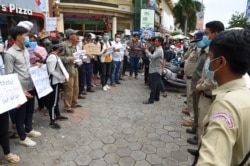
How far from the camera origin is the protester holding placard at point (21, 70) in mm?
3357

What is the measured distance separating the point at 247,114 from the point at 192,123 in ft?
12.9

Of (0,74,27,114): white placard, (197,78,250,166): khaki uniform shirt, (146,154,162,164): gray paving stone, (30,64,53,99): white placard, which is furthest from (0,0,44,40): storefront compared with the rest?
(197,78,250,166): khaki uniform shirt

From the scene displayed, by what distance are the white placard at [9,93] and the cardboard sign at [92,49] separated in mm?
3564

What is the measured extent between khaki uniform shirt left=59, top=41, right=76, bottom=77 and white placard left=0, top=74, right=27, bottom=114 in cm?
178

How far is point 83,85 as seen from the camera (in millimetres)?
6672

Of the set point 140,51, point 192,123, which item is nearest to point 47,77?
point 192,123

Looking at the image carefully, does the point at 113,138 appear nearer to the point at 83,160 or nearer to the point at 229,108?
the point at 83,160

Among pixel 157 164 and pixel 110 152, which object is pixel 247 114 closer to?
pixel 157 164

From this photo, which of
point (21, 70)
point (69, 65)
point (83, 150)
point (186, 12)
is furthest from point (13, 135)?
point (186, 12)

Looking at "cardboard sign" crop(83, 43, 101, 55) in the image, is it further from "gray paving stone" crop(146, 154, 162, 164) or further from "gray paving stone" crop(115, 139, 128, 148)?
"gray paving stone" crop(146, 154, 162, 164)

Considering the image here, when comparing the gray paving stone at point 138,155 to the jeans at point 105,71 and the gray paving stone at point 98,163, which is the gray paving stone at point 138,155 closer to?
the gray paving stone at point 98,163

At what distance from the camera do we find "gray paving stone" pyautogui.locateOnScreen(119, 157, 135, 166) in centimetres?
326

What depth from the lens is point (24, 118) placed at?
12.1ft

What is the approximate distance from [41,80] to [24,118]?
682 millimetres
